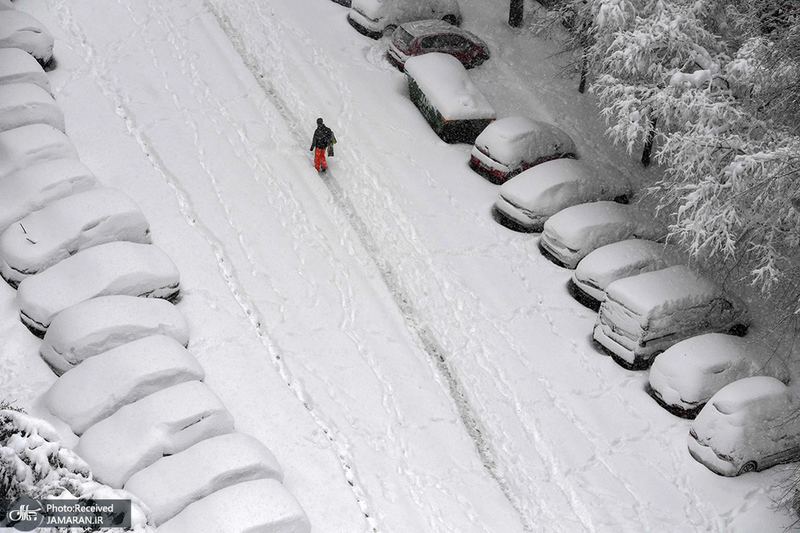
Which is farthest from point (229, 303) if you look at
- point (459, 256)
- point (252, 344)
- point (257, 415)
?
point (459, 256)

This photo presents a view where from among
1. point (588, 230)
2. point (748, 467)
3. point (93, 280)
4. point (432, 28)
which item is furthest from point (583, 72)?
point (93, 280)

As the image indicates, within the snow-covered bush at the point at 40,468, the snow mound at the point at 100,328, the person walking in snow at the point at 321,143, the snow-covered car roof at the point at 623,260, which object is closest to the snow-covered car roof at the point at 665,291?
the snow-covered car roof at the point at 623,260

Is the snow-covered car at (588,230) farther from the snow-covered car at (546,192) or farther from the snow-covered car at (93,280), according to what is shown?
the snow-covered car at (93,280)

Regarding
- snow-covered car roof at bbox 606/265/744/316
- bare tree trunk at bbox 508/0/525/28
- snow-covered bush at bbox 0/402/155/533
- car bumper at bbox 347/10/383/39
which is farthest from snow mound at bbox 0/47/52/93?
snow-covered car roof at bbox 606/265/744/316

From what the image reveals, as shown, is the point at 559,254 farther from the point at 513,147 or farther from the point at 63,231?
the point at 63,231

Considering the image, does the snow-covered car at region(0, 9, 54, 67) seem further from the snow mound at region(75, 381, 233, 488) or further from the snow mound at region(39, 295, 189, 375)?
the snow mound at region(75, 381, 233, 488)

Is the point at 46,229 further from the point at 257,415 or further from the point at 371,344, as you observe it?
the point at 371,344

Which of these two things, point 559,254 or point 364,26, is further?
point 364,26
